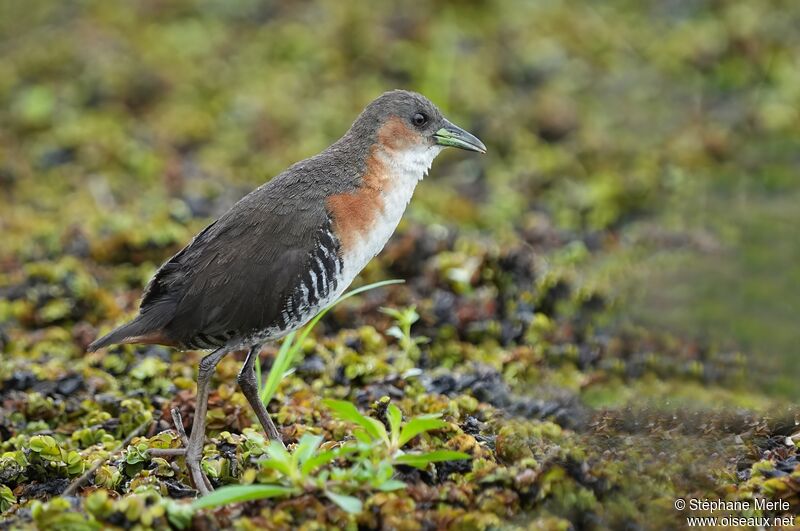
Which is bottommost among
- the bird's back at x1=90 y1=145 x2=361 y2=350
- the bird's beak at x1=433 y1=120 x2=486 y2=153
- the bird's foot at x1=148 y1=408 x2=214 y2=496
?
the bird's foot at x1=148 y1=408 x2=214 y2=496

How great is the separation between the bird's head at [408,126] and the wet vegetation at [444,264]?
104 cm

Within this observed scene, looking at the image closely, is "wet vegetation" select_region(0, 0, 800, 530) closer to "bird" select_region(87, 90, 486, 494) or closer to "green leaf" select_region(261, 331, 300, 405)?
"green leaf" select_region(261, 331, 300, 405)

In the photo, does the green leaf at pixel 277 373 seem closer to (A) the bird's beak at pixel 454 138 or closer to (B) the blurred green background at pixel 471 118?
(A) the bird's beak at pixel 454 138

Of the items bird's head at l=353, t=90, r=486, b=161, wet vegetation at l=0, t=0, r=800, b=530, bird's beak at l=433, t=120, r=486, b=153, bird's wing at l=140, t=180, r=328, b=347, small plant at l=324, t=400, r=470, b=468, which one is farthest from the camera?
bird's beak at l=433, t=120, r=486, b=153

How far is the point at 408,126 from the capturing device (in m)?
5.08

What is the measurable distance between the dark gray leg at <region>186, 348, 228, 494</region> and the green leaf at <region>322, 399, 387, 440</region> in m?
0.69

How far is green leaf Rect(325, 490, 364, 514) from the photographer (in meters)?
3.54

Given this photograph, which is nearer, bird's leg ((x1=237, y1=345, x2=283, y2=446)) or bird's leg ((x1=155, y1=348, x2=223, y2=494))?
bird's leg ((x1=155, y1=348, x2=223, y2=494))

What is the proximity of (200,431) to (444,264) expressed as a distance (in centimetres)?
281

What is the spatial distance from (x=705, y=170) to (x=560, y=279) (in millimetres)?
2916

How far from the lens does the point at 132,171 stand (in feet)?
29.5

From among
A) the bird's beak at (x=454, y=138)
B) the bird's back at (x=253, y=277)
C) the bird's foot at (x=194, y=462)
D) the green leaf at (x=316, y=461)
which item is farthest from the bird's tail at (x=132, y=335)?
the bird's beak at (x=454, y=138)

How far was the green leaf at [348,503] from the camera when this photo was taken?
139 inches

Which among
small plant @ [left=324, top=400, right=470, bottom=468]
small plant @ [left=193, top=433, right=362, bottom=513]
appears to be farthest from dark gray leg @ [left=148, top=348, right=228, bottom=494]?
small plant @ [left=324, top=400, right=470, bottom=468]
